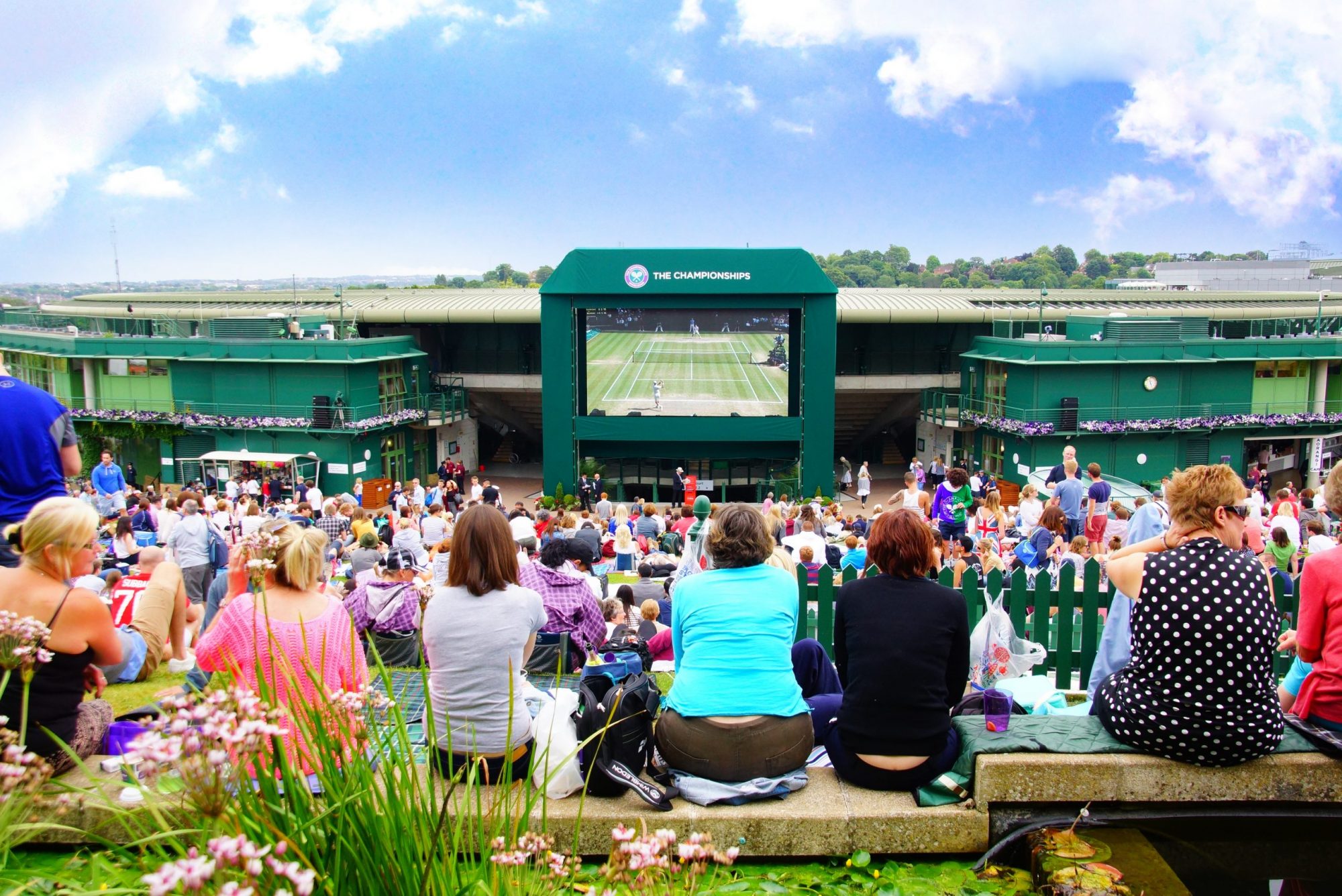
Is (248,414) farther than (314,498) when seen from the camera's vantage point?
Yes

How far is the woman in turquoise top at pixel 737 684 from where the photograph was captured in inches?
166

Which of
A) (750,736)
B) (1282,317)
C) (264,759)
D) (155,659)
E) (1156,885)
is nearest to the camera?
Answer: (264,759)

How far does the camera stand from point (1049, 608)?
709 centimetres

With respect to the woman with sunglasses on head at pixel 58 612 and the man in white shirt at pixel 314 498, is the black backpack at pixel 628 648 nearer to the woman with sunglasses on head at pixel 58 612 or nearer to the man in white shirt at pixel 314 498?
the woman with sunglasses on head at pixel 58 612

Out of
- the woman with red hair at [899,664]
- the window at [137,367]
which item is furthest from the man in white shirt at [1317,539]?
the window at [137,367]

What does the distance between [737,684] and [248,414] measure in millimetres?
28513

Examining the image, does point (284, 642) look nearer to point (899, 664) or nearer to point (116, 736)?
point (116, 736)

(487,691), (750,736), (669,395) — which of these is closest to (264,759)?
(487,691)

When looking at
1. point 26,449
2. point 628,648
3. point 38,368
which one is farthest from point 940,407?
point 26,449

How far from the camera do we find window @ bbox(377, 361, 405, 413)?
30891mm

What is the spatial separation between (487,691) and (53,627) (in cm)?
167

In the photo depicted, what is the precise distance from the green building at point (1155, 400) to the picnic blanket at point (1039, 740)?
2465 cm

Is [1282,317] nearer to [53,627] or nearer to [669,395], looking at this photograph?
[669,395]

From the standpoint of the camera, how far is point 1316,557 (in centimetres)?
436
